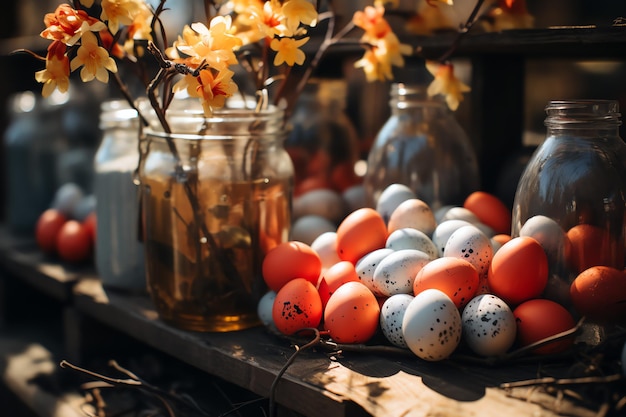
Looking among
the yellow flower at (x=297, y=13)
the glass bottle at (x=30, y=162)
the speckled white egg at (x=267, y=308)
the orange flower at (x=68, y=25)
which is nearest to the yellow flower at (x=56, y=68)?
the orange flower at (x=68, y=25)

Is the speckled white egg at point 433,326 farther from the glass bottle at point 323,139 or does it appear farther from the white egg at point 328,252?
the glass bottle at point 323,139

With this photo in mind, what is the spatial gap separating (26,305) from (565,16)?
1.35 metres

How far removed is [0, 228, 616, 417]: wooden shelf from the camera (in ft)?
2.40

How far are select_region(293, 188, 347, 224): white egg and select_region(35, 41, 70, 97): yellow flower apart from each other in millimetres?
548

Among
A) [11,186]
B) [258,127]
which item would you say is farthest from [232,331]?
[11,186]

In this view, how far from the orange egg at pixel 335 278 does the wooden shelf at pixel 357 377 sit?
8 centimetres

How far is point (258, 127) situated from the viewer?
1025 mm

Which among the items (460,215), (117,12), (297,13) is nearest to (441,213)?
(460,215)

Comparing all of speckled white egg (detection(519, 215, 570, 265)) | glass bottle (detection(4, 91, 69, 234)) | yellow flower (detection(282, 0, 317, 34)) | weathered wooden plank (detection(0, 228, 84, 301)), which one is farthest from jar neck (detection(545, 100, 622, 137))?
glass bottle (detection(4, 91, 69, 234))

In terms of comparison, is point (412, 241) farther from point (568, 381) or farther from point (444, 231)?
point (568, 381)

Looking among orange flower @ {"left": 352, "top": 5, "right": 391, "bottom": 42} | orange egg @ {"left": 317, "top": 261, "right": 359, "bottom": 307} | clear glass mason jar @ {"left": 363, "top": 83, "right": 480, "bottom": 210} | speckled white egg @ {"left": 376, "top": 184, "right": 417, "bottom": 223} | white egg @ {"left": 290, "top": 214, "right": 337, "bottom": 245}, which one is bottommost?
orange egg @ {"left": 317, "top": 261, "right": 359, "bottom": 307}

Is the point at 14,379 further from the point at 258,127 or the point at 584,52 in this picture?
the point at 584,52

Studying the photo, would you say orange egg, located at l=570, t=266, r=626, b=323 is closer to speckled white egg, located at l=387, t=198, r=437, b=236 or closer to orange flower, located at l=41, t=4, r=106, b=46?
speckled white egg, located at l=387, t=198, r=437, b=236

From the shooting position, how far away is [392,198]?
3.47 feet
